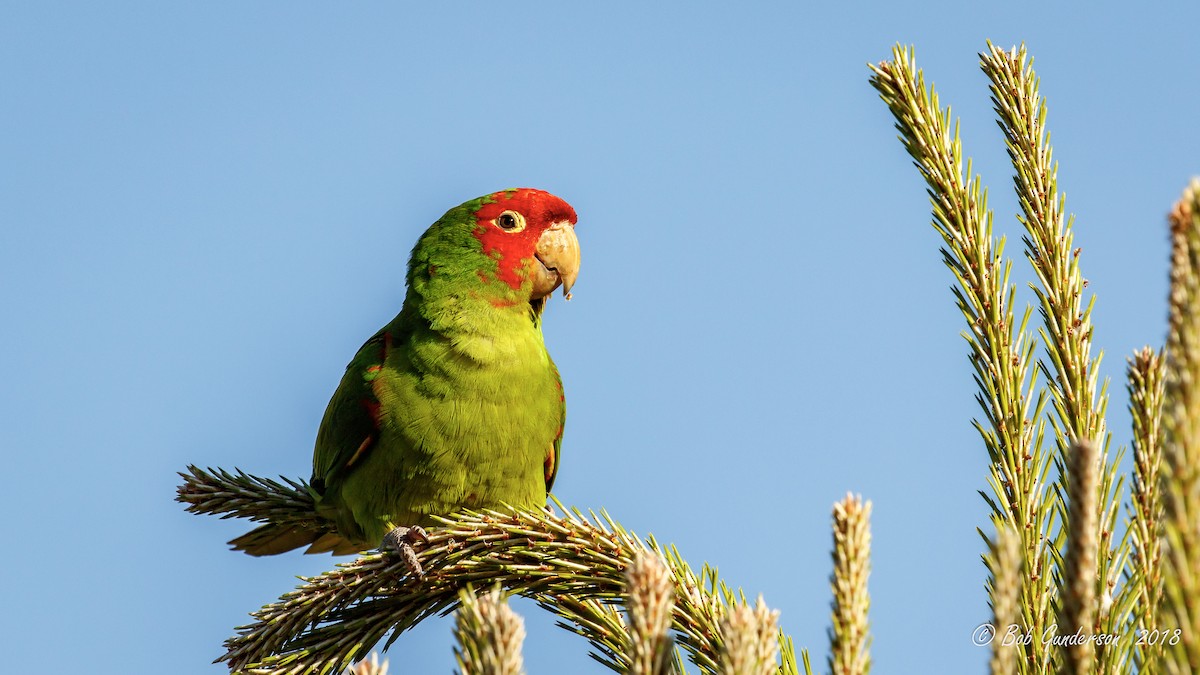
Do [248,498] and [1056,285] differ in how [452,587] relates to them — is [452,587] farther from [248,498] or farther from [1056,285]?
[1056,285]

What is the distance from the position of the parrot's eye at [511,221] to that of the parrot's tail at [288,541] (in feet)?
5.22

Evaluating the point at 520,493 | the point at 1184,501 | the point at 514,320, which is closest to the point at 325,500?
the point at 520,493

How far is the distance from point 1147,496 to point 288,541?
376 cm

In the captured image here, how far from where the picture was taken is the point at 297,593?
9.95ft

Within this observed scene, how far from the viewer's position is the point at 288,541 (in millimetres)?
4664

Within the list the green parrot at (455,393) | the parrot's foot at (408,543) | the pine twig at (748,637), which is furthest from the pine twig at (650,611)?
the green parrot at (455,393)

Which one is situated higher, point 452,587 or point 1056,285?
point 1056,285

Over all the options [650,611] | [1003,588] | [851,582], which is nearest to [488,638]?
[650,611]

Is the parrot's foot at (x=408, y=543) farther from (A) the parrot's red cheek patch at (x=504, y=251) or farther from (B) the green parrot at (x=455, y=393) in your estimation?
(A) the parrot's red cheek patch at (x=504, y=251)

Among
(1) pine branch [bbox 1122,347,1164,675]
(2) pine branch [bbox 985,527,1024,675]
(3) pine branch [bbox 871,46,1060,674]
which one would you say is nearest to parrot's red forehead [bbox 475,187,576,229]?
(3) pine branch [bbox 871,46,1060,674]

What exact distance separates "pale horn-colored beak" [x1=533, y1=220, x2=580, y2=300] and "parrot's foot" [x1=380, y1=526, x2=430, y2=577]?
5.41 feet

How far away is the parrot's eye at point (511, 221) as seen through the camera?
4602 mm

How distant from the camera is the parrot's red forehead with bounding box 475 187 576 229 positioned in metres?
4.60

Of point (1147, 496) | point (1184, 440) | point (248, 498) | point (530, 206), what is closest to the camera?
point (1184, 440)
